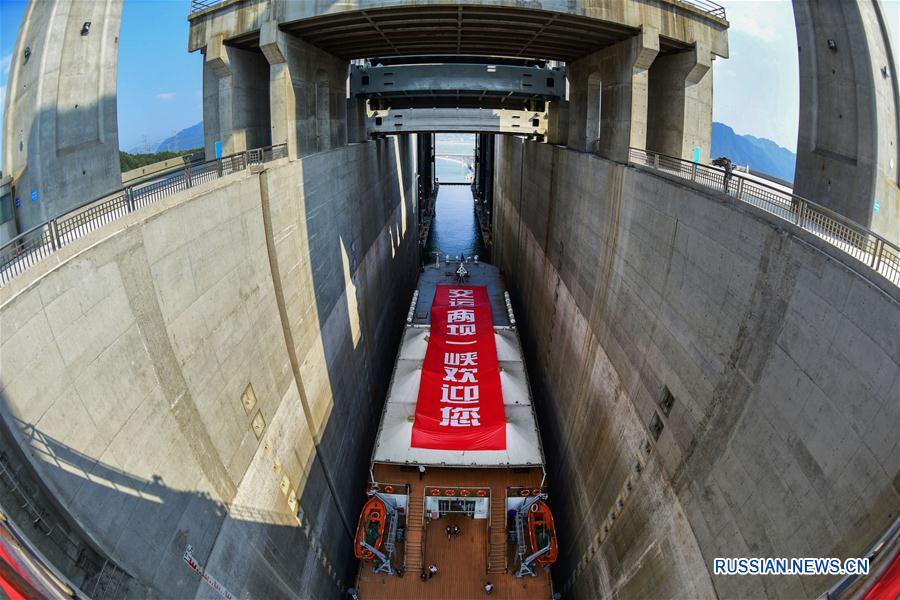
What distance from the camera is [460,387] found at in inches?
691

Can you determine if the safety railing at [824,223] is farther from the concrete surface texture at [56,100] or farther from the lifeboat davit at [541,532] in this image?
the concrete surface texture at [56,100]

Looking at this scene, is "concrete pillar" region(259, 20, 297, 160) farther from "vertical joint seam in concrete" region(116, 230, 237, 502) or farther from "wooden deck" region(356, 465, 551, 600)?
"wooden deck" region(356, 465, 551, 600)

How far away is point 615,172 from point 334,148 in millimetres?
11620

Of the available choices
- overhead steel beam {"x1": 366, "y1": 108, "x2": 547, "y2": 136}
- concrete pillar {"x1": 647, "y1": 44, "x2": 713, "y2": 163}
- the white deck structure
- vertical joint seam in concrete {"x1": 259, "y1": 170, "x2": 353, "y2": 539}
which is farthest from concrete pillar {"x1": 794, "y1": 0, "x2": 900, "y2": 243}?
overhead steel beam {"x1": 366, "y1": 108, "x2": 547, "y2": 136}

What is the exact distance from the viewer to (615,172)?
1664 cm

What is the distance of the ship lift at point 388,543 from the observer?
13.6 metres

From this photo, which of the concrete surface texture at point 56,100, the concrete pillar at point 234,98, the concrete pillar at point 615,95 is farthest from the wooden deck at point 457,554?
the concrete pillar at point 234,98

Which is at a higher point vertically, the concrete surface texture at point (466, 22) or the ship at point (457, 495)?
the concrete surface texture at point (466, 22)

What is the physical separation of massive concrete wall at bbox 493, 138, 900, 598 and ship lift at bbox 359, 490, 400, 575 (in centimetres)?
575

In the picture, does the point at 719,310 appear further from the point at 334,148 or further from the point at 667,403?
the point at 334,148

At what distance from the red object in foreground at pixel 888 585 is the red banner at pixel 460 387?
34.2 feet

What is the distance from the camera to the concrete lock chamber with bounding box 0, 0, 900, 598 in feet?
23.1

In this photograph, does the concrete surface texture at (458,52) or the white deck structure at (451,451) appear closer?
the white deck structure at (451,451)

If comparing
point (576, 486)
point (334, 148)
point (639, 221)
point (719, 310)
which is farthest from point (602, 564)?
point (334, 148)
